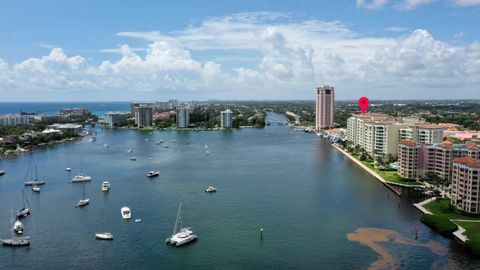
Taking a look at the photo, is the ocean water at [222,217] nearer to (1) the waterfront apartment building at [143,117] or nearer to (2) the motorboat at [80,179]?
(2) the motorboat at [80,179]

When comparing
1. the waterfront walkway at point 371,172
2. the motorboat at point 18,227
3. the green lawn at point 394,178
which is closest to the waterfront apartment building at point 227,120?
the waterfront walkway at point 371,172

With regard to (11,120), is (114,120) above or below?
below

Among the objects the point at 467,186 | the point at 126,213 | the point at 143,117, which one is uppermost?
the point at 143,117

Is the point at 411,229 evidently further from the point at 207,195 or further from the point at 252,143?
the point at 252,143

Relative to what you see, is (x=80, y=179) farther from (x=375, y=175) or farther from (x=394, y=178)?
(x=394, y=178)

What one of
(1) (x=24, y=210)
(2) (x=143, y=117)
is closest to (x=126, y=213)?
(1) (x=24, y=210)

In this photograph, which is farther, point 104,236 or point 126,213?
point 126,213
